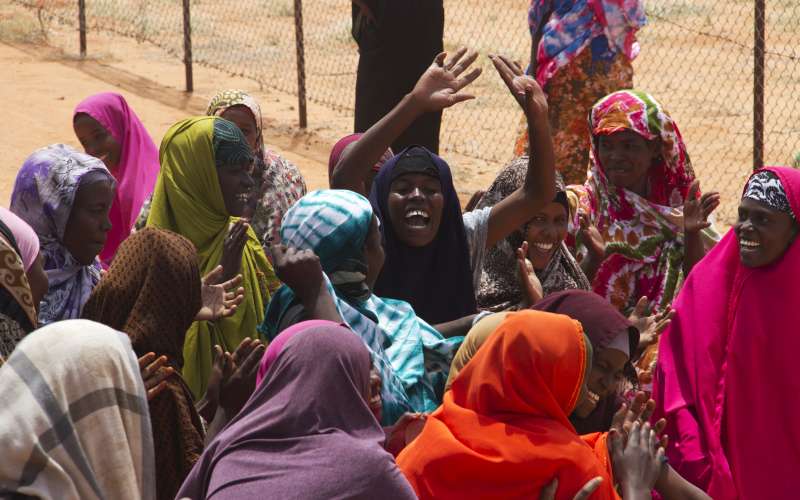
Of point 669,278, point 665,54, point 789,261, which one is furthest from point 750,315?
point 665,54

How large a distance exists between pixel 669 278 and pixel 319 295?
223 centimetres

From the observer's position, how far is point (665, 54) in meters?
17.1

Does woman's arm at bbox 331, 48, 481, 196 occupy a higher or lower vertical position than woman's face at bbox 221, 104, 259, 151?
higher

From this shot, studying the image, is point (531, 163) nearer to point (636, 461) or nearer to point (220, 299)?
point (220, 299)

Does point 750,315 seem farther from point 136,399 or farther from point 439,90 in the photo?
point 136,399

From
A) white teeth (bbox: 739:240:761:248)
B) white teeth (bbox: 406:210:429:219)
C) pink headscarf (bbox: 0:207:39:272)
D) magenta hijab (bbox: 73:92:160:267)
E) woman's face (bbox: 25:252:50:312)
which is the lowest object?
magenta hijab (bbox: 73:92:160:267)

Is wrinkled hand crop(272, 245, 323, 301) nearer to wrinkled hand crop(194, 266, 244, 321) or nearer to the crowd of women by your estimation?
the crowd of women

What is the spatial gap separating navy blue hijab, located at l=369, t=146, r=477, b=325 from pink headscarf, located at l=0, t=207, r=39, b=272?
55.6 inches

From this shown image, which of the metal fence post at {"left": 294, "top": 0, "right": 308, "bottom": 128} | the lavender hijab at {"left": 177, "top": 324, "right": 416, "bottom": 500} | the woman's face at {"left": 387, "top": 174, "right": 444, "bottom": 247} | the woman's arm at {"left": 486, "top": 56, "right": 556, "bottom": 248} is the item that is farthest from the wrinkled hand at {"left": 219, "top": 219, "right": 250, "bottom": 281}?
the metal fence post at {"left": 294, "top": 0, "right": 308, "bottom": 128}

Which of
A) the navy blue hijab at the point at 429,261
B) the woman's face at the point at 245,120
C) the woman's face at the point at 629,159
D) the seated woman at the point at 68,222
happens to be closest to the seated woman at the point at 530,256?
the woman's face at the point at 629,159

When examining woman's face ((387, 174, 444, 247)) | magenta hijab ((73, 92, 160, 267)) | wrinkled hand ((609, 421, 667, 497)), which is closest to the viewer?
wrinkled hand ((609, 421, 667, 497))

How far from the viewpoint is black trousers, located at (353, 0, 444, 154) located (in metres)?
9.26

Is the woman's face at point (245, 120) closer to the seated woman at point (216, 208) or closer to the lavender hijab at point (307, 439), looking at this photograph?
the seated woman at point (216, 208)

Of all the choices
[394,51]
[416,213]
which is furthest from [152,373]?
[394,51]
